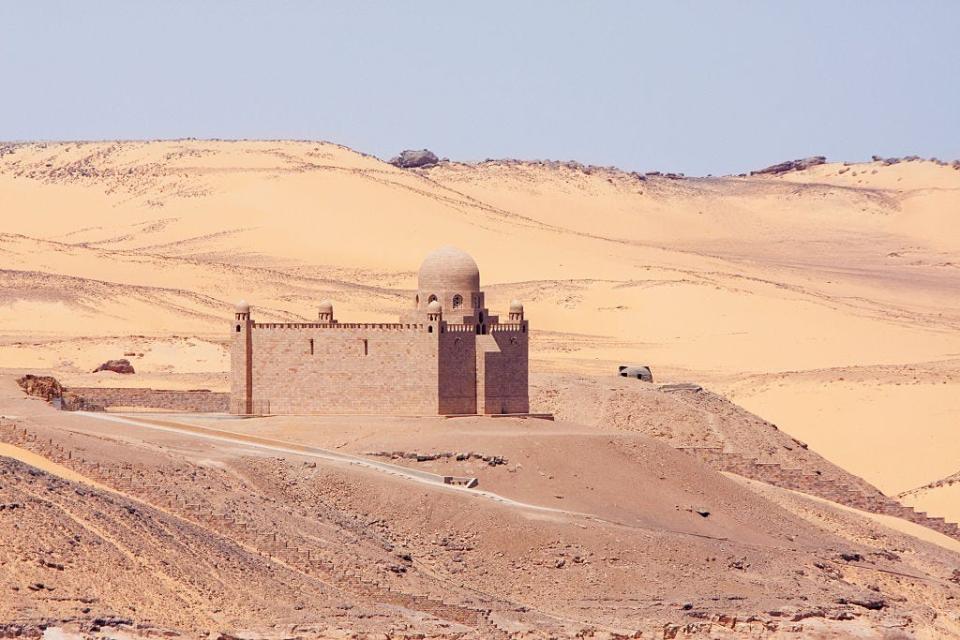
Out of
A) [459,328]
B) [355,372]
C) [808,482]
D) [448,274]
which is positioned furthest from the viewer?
[808,482]

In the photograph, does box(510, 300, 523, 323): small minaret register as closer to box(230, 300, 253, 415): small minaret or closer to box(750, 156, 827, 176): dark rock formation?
box(230, 300, 253, 415): small minaret

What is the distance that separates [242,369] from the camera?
42.4 metres

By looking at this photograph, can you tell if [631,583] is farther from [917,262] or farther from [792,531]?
[917,262]

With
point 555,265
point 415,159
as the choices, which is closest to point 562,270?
point 555,265

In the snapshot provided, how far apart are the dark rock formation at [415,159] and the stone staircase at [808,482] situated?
71.5 m

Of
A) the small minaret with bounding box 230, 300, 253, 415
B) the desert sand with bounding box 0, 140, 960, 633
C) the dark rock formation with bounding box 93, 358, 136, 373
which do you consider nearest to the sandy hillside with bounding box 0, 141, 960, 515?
the desert sand with bounding box 0, 140, 960, 633

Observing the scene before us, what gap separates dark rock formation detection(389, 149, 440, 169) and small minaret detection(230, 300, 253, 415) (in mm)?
73228

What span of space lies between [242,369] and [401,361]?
125 inches

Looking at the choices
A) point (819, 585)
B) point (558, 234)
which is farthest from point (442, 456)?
point (558, 234)

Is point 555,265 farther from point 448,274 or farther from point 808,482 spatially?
point 448,274

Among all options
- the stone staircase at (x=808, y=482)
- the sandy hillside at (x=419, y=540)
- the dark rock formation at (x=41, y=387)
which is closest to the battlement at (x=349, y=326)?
the sandy hillside at (x=419, y=540)

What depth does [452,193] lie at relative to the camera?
104 m

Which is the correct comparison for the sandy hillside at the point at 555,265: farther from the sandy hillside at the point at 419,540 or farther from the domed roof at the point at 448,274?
the sandy hillside at the point at 419,540

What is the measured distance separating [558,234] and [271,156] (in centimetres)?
1664
